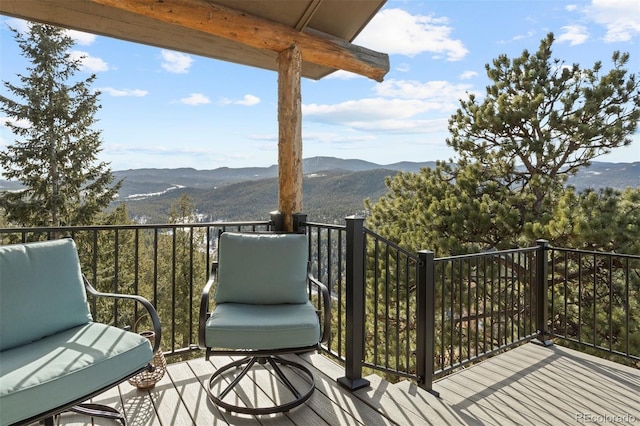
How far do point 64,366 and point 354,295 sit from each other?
1.59 meters

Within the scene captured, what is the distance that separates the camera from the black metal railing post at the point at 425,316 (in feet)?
8.53

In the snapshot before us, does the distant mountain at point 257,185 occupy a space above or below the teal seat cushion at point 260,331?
above

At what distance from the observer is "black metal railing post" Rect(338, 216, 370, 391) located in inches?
97.3

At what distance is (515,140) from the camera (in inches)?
332

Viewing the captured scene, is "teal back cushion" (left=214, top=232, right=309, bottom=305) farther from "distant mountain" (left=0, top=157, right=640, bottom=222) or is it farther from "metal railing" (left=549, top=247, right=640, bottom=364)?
"distant mountain" (left=0, top=157, right=640, bottom=222)

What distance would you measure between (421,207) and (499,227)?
173cm

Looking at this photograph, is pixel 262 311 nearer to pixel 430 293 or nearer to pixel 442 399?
pixel 430 293

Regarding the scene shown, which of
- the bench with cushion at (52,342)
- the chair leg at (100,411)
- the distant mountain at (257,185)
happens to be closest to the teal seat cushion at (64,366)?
the bench with cushion at (52,342)

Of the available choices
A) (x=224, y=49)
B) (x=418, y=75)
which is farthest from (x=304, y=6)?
(x=418, y=75)

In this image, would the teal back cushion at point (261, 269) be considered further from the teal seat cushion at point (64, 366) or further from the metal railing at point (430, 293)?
the teal seat cushion at point (64, 366)

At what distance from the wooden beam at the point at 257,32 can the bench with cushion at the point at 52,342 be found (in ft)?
5.97

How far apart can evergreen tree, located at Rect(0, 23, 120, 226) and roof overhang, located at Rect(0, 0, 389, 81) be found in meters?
12.1

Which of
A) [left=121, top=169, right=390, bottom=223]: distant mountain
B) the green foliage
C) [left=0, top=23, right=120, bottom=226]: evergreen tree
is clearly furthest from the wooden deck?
[left=0, top=23, right=120, bottom=226]: evergreen tree

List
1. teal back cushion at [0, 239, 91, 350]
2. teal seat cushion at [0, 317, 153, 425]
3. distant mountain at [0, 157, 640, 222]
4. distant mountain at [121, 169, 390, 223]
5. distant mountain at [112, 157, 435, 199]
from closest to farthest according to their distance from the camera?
teal seat cushion at [0, 317, 153, 425]
teal back cushion at [0, 239, 91, 350]
distant mountain at [0, 157, 640, 222]
distant mountain at [121, 169, 390, 223]
distant mountain at [112, 157, 435, 199]
